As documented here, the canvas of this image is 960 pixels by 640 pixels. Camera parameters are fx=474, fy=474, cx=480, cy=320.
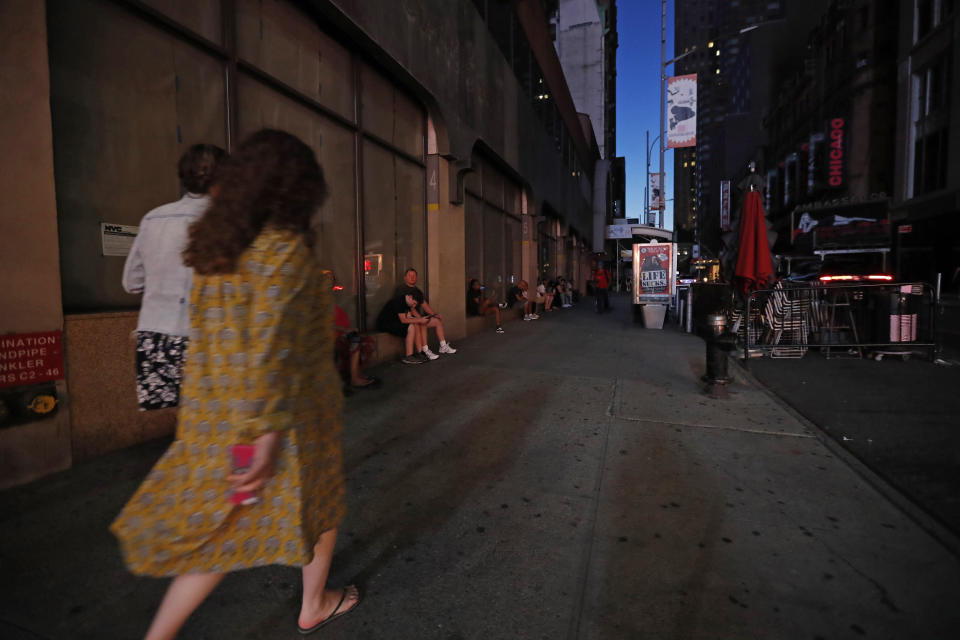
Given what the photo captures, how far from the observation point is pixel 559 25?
135ft

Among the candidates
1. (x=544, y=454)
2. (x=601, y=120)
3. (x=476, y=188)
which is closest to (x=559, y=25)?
(x=601, y=120)

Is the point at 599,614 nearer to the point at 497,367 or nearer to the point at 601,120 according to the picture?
the point at 497,367

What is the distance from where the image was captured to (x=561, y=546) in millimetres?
2447

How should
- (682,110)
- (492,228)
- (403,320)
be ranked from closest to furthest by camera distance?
1. (403,320)
2. (492,228)
3. (682,110)

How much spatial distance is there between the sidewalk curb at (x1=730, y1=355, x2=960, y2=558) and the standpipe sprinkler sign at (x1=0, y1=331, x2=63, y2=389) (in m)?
5.30

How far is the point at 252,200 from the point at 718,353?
5155 mm

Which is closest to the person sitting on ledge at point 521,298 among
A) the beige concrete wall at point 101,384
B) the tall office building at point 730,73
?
the tall office building at point 730,73

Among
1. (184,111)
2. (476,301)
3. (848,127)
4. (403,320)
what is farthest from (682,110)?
(184,111)

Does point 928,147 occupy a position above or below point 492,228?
above

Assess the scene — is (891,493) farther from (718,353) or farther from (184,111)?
(184,111)

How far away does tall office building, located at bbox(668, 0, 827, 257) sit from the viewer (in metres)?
54.7

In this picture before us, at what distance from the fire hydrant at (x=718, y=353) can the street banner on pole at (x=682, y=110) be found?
55.1 feet

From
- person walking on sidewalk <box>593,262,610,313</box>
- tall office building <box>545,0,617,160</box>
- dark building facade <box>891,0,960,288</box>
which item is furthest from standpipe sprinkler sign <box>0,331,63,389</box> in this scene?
tall office building <box>545,0,617,160</box>

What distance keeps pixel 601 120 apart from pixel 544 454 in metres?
44.0
